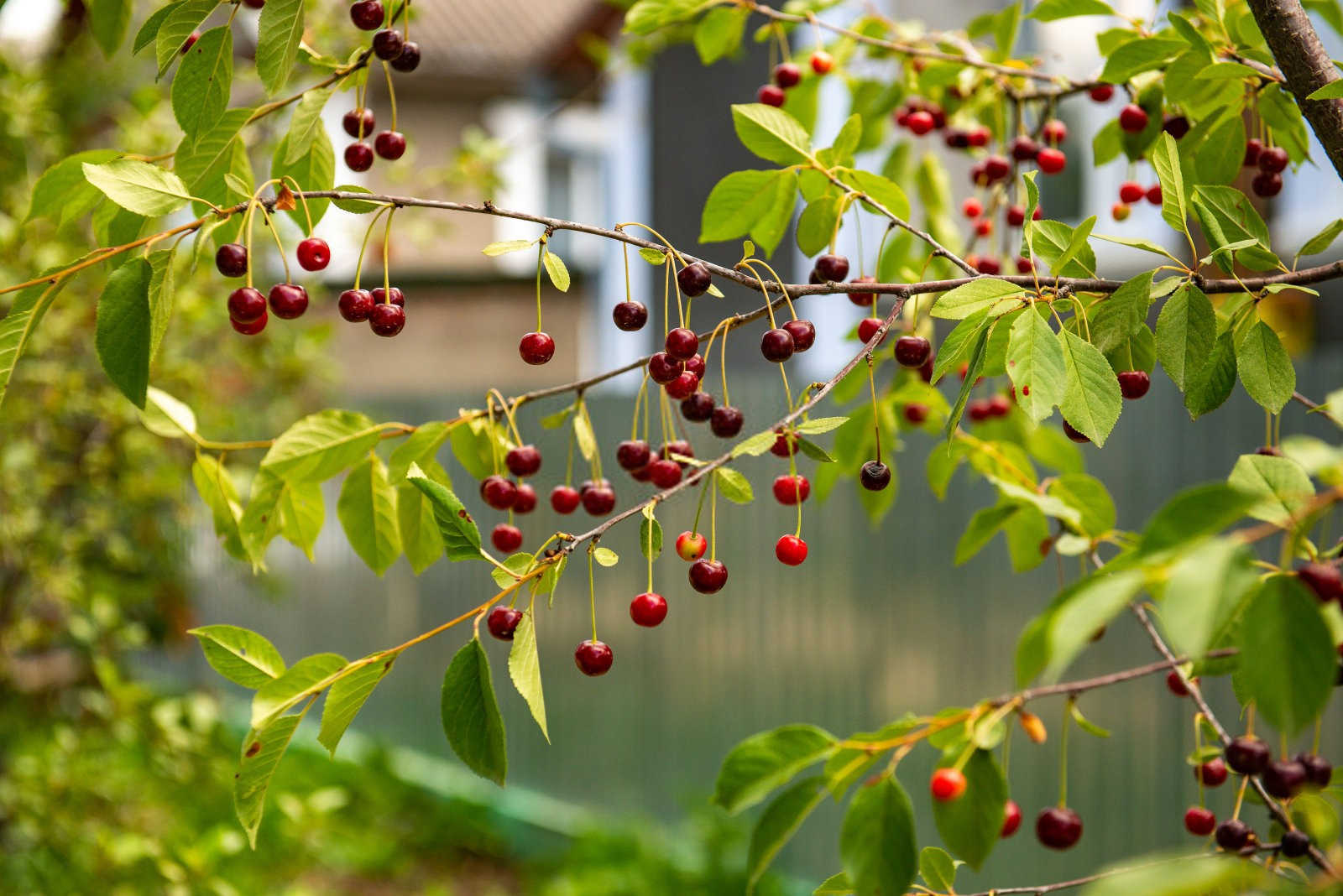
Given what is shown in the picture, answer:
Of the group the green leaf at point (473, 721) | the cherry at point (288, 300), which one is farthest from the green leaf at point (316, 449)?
the green leaf at point (473, 721)

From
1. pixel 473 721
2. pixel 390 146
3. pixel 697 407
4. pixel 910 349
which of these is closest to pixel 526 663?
pixel 473 721

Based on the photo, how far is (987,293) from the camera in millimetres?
809

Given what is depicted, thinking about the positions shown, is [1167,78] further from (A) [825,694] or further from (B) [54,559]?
(A) [825,694]

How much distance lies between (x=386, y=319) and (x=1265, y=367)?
69cm

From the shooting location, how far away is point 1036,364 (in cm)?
75

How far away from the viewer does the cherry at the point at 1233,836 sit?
0.90 metres

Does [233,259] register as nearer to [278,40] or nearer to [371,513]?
[278,40]

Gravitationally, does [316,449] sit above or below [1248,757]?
above

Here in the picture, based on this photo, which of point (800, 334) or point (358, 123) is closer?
point (800, 334)

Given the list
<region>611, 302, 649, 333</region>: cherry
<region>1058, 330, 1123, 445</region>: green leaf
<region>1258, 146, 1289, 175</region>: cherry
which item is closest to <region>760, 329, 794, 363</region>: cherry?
<region>611, 302, 649, 333</region>: cherry

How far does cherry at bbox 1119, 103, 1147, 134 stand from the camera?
123cm

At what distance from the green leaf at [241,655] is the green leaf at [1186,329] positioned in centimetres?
69

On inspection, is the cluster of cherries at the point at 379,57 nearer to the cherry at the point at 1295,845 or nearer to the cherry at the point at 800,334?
the cherry at the point at 800,334

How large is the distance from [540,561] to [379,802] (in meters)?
4.90
